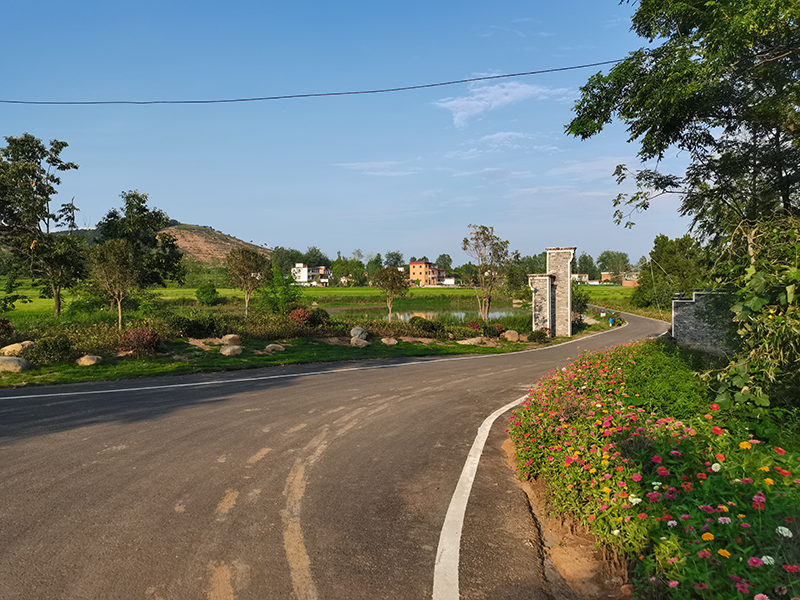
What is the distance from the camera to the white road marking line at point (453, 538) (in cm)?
335

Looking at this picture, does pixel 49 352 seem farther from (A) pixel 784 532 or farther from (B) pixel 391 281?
(B) pixel 391 281

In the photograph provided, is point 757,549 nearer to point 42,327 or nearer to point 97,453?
point 97,453

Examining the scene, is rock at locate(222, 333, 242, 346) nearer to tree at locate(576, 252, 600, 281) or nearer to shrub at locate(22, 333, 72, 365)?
shrub at locate(22, 333, 72, 365)

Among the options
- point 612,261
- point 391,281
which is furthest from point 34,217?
point 612,261

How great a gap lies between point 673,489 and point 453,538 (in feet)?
6.34

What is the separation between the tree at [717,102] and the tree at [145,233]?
27.5m

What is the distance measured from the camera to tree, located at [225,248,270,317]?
24781 millimetres

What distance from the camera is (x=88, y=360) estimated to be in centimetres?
1356

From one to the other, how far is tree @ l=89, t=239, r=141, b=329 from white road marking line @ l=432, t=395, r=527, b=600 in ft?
58.5

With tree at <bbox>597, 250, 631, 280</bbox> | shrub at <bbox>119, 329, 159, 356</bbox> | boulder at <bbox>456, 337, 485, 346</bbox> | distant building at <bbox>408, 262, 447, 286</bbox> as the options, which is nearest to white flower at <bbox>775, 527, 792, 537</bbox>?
shrub at <bbox>119, 329, 159, 356</bbox>

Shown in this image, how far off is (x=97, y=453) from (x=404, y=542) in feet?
14.7

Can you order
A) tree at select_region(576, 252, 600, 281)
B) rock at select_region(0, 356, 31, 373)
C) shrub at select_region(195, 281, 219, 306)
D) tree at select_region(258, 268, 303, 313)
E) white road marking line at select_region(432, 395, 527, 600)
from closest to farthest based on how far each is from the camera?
white road marking line at select_region(432, 395, 527, 600)
rock at select_region(0, 356, 31, 373)
tree at select_region(258, 268, 303, 313)
shrub at select_region(195, 281, 219, 306)
tree at select_region(576, 252, 600, 281)

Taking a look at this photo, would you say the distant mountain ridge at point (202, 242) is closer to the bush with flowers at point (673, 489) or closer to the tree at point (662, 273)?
the tree at point (662, 273)

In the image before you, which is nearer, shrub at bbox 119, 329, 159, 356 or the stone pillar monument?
shrub at bbox 119, 329, 159, 356
